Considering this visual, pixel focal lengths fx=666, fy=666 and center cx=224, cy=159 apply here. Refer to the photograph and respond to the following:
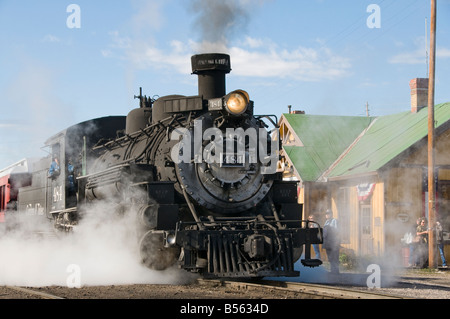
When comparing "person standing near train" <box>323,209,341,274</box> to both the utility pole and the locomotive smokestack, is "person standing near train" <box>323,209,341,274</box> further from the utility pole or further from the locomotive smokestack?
the locomotive smokestack

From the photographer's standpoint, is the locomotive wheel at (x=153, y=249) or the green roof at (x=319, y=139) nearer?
the locomotive wheel at (x=153, y=249)

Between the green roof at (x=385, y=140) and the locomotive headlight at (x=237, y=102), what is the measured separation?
8.53 meters

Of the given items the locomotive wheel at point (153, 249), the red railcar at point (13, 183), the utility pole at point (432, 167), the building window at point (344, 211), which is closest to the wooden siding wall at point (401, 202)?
the utility pole at point (432, 167)

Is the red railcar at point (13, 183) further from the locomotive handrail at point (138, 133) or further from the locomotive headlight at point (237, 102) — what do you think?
the locomotive headlight at point (237, 102)

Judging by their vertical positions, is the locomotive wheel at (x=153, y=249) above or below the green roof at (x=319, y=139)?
below

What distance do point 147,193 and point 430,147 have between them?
9.28 m

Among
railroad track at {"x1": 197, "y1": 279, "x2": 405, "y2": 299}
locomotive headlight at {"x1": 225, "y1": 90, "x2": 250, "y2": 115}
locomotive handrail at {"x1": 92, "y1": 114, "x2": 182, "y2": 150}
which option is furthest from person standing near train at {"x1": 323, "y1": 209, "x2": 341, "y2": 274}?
locomotive handrail at {"x1": 92, "y1": 114, "x2": 182, "y2": 150}

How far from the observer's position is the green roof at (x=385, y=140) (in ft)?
63.9

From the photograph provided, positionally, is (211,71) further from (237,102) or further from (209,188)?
(209,188)

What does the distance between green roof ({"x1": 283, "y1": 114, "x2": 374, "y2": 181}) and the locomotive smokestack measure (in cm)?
1240

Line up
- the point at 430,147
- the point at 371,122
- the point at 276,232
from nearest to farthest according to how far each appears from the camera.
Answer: the point at 276,232 → the point at 430,147 → the point at 371,122
